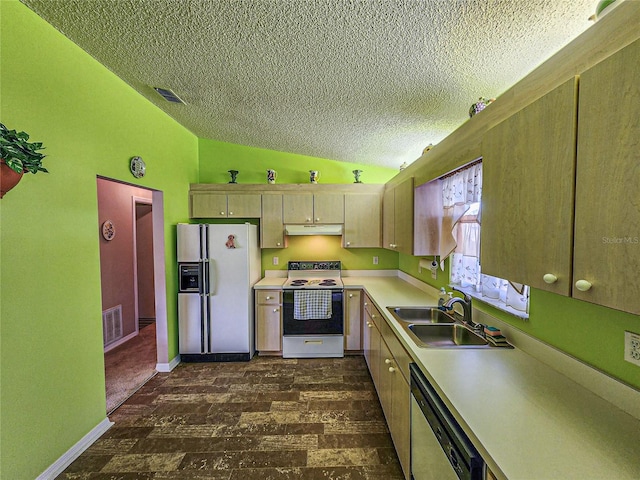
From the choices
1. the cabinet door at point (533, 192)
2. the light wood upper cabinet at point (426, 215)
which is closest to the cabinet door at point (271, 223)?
the light wood upper cabinet at point (426, 215)

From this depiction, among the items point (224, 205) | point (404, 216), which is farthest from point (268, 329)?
point (404, 216)

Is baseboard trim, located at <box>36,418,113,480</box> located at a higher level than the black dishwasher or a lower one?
lower

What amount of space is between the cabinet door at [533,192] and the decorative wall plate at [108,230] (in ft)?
13.4

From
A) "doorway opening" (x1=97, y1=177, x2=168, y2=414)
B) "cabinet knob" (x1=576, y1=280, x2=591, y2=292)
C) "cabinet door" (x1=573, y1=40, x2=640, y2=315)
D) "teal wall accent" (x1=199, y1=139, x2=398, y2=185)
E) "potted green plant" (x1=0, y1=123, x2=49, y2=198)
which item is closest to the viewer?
"cabinet door" (x1=573, y1=40, x2=640, y2=315)

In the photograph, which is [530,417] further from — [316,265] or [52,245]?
[316,265]

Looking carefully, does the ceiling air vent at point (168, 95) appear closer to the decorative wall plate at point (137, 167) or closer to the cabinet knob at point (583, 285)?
the decorative wall plate at point (137, 167)

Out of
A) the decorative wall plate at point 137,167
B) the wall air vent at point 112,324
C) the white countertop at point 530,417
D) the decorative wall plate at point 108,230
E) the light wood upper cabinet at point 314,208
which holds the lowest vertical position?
the wall air vent at point 112,324

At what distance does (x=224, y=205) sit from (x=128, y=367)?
7.16 ft

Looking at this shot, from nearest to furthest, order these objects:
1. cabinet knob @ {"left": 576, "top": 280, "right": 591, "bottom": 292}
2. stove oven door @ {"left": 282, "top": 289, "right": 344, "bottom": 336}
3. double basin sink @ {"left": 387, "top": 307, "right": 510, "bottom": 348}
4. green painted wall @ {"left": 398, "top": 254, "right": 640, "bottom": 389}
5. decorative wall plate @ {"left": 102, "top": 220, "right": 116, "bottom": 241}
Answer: cabinet knob @ {"left": 576, "top": 280, "right": 591, "bottom": 292}
green painted wall @ {"left": 398, "top": 254, "right": 640, "bottom": 389}
double basin sink @ {"left": 387, "top": 307, "right": 510, "bottom": 348}
stove oven door @ {"left": 282, "top": 289, "right": 344, "bottom": 336}
decorative wall plate @ {"left": 102, "top": 220, "right": 116, "bottom": 241}

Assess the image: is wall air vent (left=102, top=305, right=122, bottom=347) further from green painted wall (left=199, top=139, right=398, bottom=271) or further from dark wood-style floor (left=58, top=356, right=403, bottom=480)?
green painted wall (left=199, top=139, right=398, bottom=271)

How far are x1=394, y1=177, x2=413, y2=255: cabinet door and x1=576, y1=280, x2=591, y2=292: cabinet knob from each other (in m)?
1.55

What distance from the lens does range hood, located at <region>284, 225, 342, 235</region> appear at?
3373 mm

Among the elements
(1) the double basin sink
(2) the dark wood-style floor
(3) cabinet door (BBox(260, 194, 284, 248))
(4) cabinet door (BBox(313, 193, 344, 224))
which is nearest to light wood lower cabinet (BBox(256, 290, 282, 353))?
(2) the dark wood-style floor

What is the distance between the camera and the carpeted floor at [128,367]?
2.47 m
